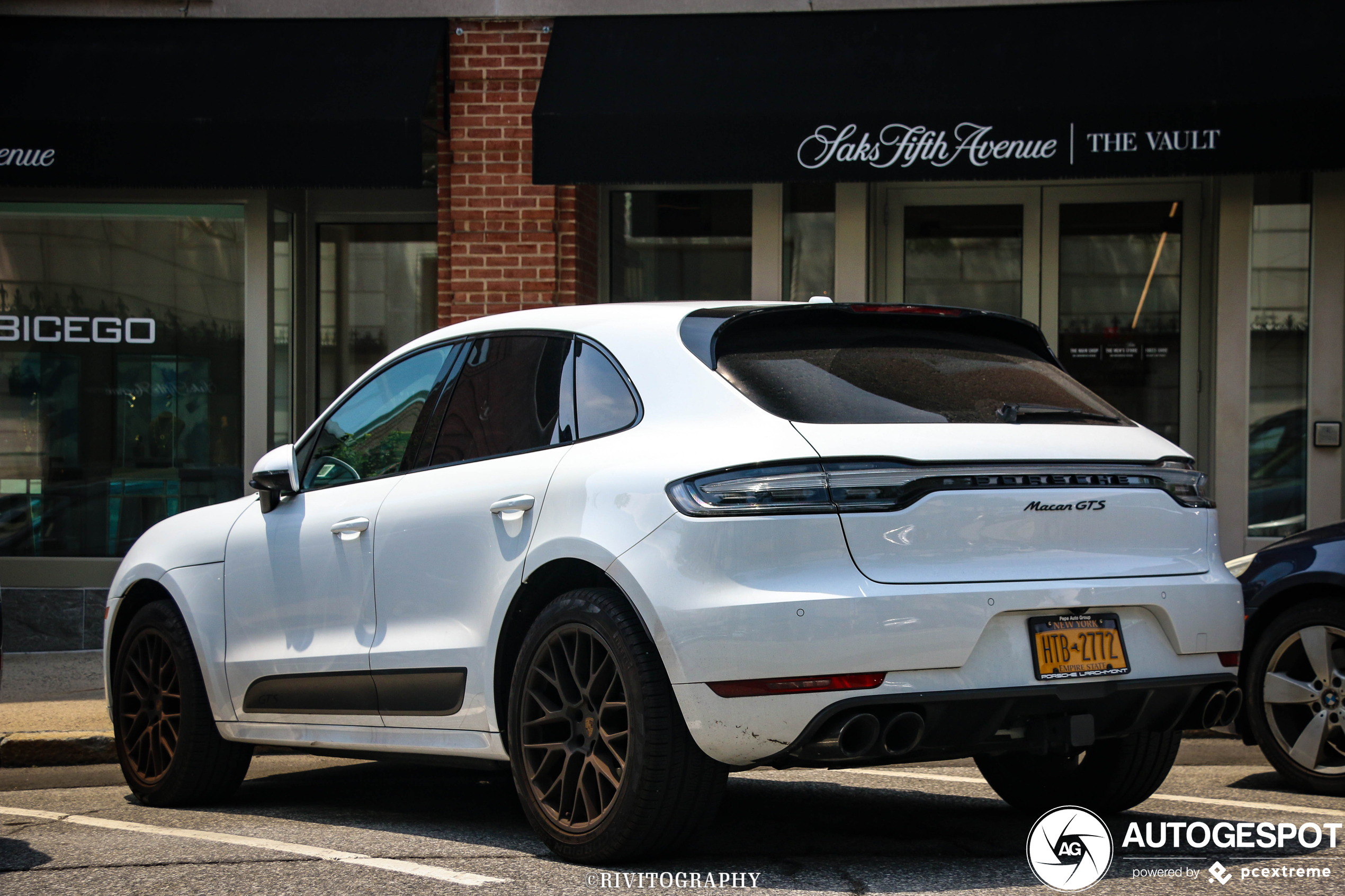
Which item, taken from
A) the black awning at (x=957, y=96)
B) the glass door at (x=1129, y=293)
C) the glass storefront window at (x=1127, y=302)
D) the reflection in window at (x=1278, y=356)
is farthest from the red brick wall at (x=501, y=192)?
the reflection in window at (x=1278, y=356)

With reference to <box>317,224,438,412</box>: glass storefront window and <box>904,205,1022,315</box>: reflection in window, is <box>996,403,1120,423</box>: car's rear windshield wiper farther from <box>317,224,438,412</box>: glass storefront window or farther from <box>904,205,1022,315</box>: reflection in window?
<box>317,224,438,412</box>: glass storefront window

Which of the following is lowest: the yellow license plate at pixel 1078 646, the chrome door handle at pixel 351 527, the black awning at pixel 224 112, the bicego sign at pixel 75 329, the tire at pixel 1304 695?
the tire at pixel 1304 695

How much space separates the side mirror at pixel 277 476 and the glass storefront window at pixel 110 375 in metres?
6.70

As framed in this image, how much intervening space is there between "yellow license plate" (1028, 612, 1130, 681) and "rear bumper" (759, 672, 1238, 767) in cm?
3

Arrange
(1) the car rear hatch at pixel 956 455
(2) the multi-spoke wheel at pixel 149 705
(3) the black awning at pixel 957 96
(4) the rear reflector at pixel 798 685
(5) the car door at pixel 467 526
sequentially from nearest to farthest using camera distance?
(4) the rear reflector at pixel 798 685
(1) the car rear hatch at pixel 956 455
(5) the car door at pixel 467 526
(2) the multi-spoke wheel at pixel 149 705
(3) the black awning at pixel 957 96

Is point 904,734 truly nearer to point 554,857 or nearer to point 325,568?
point 554,857

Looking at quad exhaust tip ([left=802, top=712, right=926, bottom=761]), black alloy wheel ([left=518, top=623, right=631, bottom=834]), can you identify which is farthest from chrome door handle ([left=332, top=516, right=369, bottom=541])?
quad exhaust tip ([left=802, top=712, right=926, bottom=761])

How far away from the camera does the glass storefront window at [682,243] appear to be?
12.3m

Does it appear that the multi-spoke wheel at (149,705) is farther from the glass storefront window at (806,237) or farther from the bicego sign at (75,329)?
the glass storefront window at (806,237)

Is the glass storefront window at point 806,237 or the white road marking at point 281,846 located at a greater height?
the glass storefront window at point 806,237

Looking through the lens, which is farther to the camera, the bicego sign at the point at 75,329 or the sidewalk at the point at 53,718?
the bicego sign at the point at 75,329

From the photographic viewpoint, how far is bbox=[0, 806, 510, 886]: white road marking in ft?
14.5

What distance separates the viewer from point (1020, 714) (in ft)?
13.7

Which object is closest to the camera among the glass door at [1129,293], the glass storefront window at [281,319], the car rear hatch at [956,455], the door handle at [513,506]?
the car rear hatch at [956,455]
